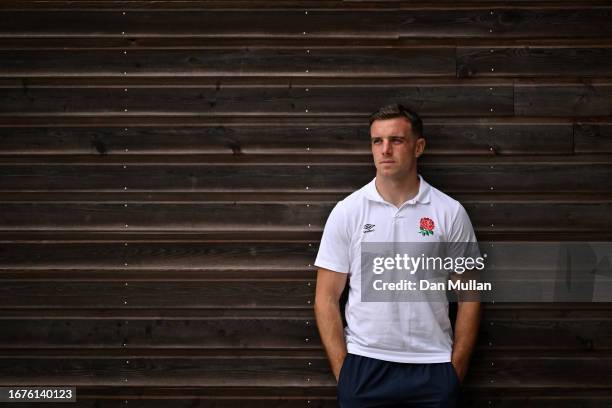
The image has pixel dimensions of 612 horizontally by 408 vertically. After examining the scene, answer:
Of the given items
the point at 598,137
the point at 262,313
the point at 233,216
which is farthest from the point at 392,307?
the point at 598,137

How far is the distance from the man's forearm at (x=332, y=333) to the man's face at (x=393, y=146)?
0.82 metres

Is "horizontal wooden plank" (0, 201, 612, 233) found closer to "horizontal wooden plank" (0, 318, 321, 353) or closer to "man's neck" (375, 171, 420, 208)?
"man's neck" (375, 171, 420, 208)

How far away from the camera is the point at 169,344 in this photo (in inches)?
153

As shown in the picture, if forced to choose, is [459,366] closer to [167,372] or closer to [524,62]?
[167,372]

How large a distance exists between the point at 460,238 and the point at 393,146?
0.65 metres

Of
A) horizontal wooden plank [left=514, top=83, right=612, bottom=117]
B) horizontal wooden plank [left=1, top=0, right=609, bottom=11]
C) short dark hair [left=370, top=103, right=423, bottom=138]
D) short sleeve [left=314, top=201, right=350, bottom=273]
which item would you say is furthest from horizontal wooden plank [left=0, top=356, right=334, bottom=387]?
horizontal wooden plank [left=1, top=0, right=609, bottom=11]

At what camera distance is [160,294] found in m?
3.90

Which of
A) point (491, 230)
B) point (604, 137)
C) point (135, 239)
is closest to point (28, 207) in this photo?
point (135, 239)

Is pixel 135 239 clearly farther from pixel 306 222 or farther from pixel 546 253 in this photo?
pixel 546 253

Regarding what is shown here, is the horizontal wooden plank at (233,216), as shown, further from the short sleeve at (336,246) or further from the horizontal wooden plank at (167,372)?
the horizontal wooden plank at (167,372)

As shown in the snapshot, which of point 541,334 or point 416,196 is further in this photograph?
point 541,334

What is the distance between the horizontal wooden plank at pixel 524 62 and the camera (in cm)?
385

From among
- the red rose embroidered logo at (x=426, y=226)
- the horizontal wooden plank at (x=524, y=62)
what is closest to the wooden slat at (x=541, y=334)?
the red rose embroidered logo at (x=426, y=226)

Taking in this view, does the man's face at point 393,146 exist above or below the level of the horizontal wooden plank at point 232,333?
above
